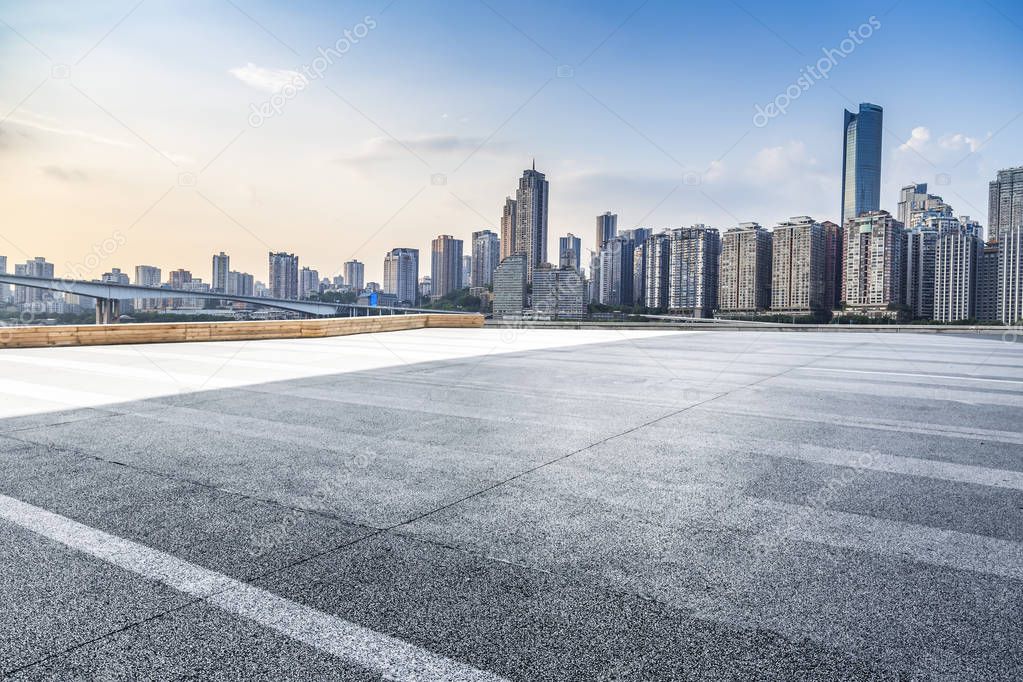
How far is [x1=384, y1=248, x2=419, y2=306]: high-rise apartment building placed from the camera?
75.9 meters

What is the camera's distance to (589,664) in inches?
87.0

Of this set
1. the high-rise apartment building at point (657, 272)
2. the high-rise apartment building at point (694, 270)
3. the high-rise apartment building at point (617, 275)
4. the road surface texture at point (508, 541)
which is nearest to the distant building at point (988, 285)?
the high-rise apartment building at point (694, 270)

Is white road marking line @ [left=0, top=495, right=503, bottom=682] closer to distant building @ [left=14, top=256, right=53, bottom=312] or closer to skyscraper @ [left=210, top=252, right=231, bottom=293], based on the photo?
distant building @ [left=14, top=256, right=53, bottom=312]

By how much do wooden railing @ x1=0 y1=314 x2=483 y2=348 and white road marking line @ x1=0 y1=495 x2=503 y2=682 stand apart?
1637 centimetres

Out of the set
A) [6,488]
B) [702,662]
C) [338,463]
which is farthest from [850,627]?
[6,488]

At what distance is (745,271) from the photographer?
2699 inches

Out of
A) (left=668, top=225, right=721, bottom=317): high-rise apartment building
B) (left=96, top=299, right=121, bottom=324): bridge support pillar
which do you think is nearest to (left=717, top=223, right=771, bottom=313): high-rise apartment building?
(left=668, top=225, right=721, bottom=317): high-rise apartment building

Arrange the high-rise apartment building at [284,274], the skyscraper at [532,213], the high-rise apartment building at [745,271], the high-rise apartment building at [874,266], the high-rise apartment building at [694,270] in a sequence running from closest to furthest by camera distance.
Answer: the high-rise apartment building at [874,266] < the skyscraper at [532,213] < the high-rise apartment building at [284,274] < the high-rise apartment building at [745,271] < the high-rise apartment building at [694,270]

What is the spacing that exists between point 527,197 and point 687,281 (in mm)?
20379

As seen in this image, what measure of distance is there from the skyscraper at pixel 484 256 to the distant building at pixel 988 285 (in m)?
43.5

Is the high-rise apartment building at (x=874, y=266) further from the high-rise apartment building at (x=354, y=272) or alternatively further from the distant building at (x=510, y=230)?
the high-rise apartment building at (x=354, y=272)

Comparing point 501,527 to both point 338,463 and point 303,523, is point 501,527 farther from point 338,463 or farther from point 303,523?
point 338,463

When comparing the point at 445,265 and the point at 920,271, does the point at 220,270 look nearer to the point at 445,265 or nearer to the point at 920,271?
the point at 445,265

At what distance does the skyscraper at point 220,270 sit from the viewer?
2473 inches
